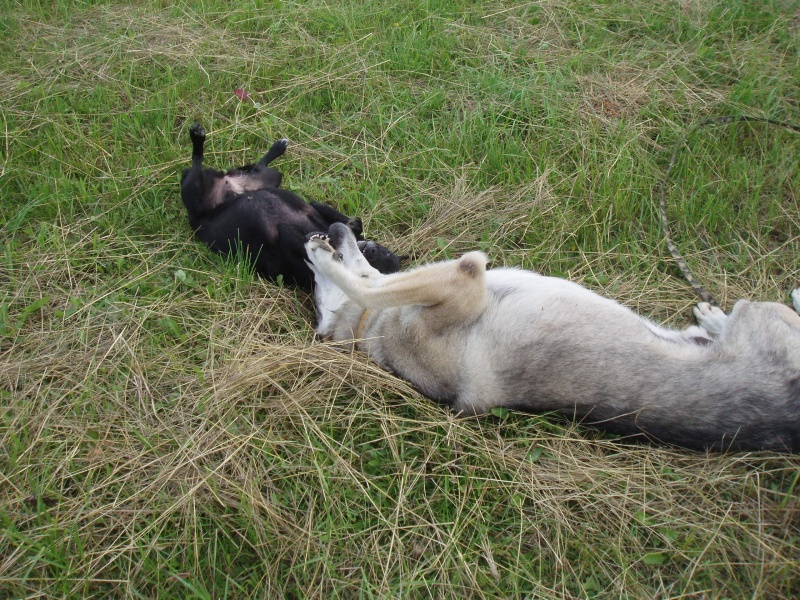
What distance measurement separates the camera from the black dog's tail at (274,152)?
181 inches

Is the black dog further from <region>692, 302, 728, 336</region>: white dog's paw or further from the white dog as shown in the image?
<region>692, 302, 728, 336</region>: white dog's paw

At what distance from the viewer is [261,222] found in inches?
162

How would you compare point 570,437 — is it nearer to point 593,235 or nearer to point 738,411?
→ point 738,411

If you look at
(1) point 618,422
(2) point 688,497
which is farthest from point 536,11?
(2) point 688,497

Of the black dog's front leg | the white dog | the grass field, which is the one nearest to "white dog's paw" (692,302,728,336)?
the white dog

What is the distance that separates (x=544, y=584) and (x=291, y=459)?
1.29m

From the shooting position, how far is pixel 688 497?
300cm

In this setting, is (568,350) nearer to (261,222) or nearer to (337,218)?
(337,218)

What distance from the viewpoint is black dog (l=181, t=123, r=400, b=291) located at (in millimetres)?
4043

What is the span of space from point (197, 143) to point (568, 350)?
2856mm

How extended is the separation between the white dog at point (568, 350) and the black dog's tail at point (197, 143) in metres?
1.21

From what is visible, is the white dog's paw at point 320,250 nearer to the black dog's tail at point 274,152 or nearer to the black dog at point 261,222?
the black dog at point 261,222

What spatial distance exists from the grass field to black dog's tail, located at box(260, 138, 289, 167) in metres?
0.14

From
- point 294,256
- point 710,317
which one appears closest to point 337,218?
point 294,256
